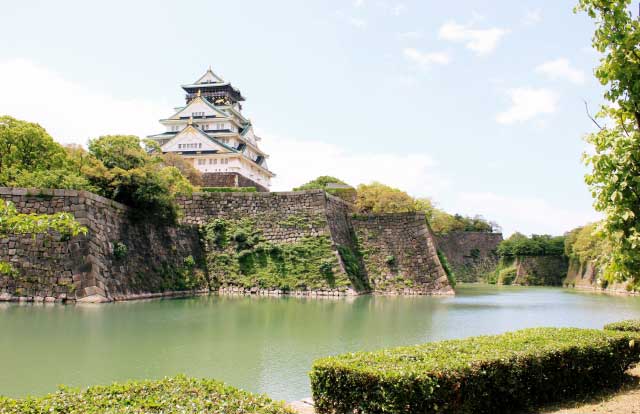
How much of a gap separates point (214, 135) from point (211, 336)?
39324 mm

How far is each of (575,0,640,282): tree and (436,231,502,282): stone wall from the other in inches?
1974

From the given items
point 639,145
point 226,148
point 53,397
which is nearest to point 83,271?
point 53,397

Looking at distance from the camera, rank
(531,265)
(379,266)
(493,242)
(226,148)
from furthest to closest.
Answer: (493,242) → (531,265) → (226,148) → (379,266)

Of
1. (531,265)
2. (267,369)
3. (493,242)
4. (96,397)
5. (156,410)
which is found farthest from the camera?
(493,242)

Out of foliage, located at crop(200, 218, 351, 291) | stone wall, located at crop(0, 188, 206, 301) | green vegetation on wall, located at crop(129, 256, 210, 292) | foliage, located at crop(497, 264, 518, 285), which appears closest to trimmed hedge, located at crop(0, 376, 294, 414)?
stone wall, located at crop(0, 188, 206, 301)

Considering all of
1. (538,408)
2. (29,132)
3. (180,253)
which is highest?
(29,132)

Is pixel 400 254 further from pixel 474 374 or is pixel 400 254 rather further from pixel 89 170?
pixel 474 374

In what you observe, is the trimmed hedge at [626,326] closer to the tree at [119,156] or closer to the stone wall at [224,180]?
the tree at [119,156]

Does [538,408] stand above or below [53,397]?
below

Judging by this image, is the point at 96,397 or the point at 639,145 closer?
the point at 96,397

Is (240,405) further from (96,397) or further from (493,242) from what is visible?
(493,242)

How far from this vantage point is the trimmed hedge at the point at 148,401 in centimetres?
360

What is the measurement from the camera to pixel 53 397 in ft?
12.5

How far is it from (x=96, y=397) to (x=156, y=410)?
0.57 metres
